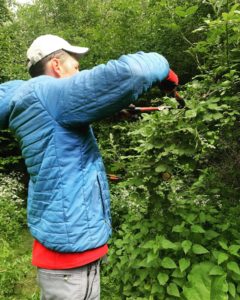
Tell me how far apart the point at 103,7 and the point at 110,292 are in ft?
25.2

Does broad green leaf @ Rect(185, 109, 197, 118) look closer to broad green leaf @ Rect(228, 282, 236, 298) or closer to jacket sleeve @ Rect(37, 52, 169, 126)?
jacket sleeve @ Rect(37, 52, 169, 126)

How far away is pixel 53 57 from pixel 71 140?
1.49 ft

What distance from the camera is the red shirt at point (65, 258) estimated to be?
71.9 inches

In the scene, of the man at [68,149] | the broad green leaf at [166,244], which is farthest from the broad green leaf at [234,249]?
the man at [68,149]

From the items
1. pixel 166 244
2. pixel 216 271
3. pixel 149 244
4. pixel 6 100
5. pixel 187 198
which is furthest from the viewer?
pixel 187 198

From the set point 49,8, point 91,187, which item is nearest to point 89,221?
point 91,187

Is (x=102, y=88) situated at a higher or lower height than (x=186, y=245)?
higher

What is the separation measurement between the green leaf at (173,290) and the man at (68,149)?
1.18m

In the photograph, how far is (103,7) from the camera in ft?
31.8

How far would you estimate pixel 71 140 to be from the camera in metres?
1.77

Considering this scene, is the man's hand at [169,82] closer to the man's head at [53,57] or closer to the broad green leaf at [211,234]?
the man's head at [53,57]

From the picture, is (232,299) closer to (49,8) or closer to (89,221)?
(89,221)

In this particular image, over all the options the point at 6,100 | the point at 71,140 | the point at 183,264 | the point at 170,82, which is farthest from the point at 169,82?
the point at 183,264

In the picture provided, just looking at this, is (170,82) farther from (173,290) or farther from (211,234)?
(173,290)
